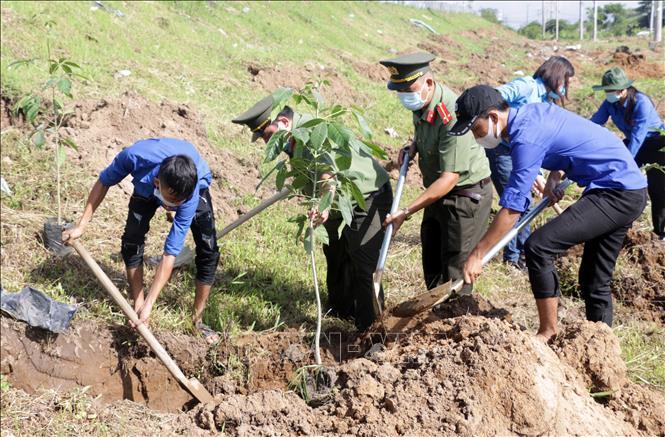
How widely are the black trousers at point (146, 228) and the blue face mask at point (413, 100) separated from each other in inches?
51.5

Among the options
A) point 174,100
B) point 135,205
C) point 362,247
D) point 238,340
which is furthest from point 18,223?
point 174,100

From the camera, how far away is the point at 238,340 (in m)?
4.12

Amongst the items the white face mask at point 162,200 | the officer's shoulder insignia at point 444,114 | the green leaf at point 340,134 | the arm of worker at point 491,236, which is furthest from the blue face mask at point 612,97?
the white face mask at point 162,200

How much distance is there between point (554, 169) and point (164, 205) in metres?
2.13

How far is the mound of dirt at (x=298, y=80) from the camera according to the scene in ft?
33.5

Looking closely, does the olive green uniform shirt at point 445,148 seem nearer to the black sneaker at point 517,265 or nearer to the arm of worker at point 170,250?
the arm of worker at point 170,250

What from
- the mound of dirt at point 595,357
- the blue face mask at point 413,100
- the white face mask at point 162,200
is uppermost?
the blue face mask at point 413,100

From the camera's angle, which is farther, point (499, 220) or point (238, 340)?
point (238, 340)

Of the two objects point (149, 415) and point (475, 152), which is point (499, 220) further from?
point (149, 415)

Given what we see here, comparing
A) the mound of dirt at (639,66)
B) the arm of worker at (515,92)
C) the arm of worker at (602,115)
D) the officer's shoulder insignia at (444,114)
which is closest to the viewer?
the officer's shoulder insignia at (444,114)

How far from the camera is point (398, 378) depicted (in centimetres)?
318

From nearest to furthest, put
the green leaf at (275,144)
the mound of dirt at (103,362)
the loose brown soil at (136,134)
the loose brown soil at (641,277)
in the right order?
the green leaf at (275,144), the mound of dirt at (103,362), the loose brown soil at (641,277), the loose brown soil at (136,134)

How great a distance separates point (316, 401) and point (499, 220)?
1313 mm

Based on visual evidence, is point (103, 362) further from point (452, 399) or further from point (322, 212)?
point (452, 399)
